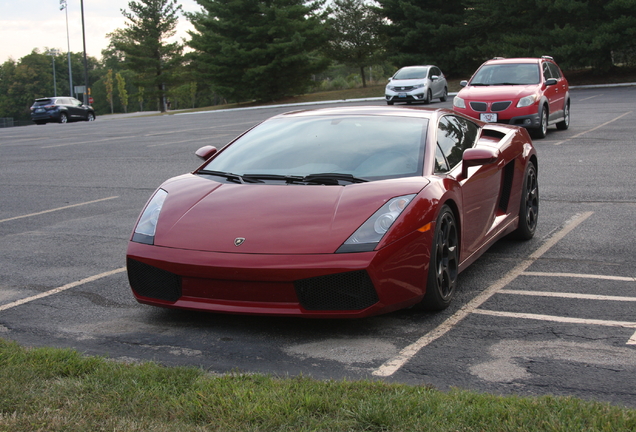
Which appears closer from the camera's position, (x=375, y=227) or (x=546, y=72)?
(x=375, y=227)

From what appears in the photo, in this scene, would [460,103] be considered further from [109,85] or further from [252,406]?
[109,85]

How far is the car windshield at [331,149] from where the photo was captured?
15.9 feet

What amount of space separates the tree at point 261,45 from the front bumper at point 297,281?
46.2 meters

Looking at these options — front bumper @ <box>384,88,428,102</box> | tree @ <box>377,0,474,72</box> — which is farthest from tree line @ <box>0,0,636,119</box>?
front bumper @ <box>384,88,428,102</box>

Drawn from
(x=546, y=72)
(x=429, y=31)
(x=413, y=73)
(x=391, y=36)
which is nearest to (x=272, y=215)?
(x=546, y=72)

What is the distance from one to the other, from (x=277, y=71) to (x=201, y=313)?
4807 cm

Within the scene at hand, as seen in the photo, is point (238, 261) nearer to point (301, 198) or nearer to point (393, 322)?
point (301, 198)

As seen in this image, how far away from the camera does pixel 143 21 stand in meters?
71.3

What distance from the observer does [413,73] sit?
29.5m

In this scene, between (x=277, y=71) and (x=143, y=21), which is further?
(x=143, y=21)

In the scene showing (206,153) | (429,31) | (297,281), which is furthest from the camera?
(429,31)

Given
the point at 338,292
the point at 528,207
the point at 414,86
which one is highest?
the point at 414,86

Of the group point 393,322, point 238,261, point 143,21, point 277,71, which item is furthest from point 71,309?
point 143,21

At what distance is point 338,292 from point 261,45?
49418mm
